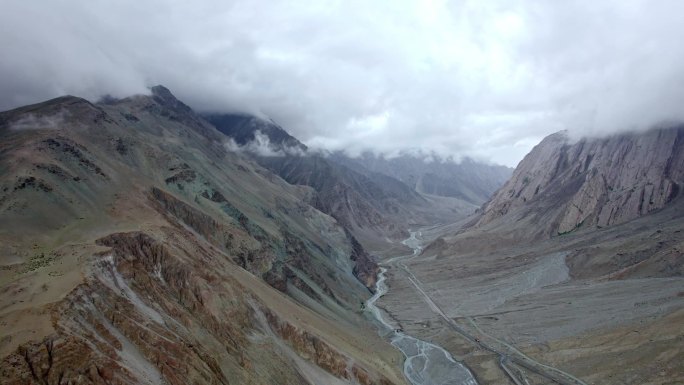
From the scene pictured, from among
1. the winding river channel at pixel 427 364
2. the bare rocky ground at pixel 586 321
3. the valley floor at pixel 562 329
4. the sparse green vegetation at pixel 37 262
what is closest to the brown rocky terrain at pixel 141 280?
the sparse green vegetation at pixel 37 262

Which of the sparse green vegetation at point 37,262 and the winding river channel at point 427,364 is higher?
the sparse green vegetation at point 37,262

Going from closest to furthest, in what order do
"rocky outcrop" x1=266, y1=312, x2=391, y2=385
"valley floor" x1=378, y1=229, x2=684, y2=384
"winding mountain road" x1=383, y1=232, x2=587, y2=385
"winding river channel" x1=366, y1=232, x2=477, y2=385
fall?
"rocky outcrop" x1=266, y1=312, x2=391, y2=385, "valley floor" x1=378, y1=229, x2=684, y2=384, "winding mountain road" x1=383, y1=232, x2=587, y2=385, "winding river channel" x1=366, y1=232, x2=477, y2=385

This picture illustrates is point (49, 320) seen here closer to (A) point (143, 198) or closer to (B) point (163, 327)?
(B) point (163, 327)

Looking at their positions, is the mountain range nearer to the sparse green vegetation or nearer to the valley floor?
the sparse green vegetation

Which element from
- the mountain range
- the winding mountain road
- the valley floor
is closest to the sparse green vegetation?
the mountain range

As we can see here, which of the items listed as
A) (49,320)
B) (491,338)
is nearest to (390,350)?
(491,338)

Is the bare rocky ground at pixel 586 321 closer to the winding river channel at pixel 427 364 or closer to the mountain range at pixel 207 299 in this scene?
the mountain range at pixel 207 299

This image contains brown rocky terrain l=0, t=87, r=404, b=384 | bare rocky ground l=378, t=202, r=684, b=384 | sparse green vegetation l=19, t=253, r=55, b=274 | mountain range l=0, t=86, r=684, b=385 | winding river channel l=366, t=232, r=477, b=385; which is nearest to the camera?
brown rocky terrain l=0, t=87, r=404, b=384

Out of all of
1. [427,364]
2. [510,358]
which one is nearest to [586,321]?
[510,358]

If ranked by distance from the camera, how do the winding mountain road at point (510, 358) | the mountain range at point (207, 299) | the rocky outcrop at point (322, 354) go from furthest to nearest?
the winding mountain road at point (510, 358) → the rocky outcrop at point (322, 354) → the mountain range at point (207, 299)
